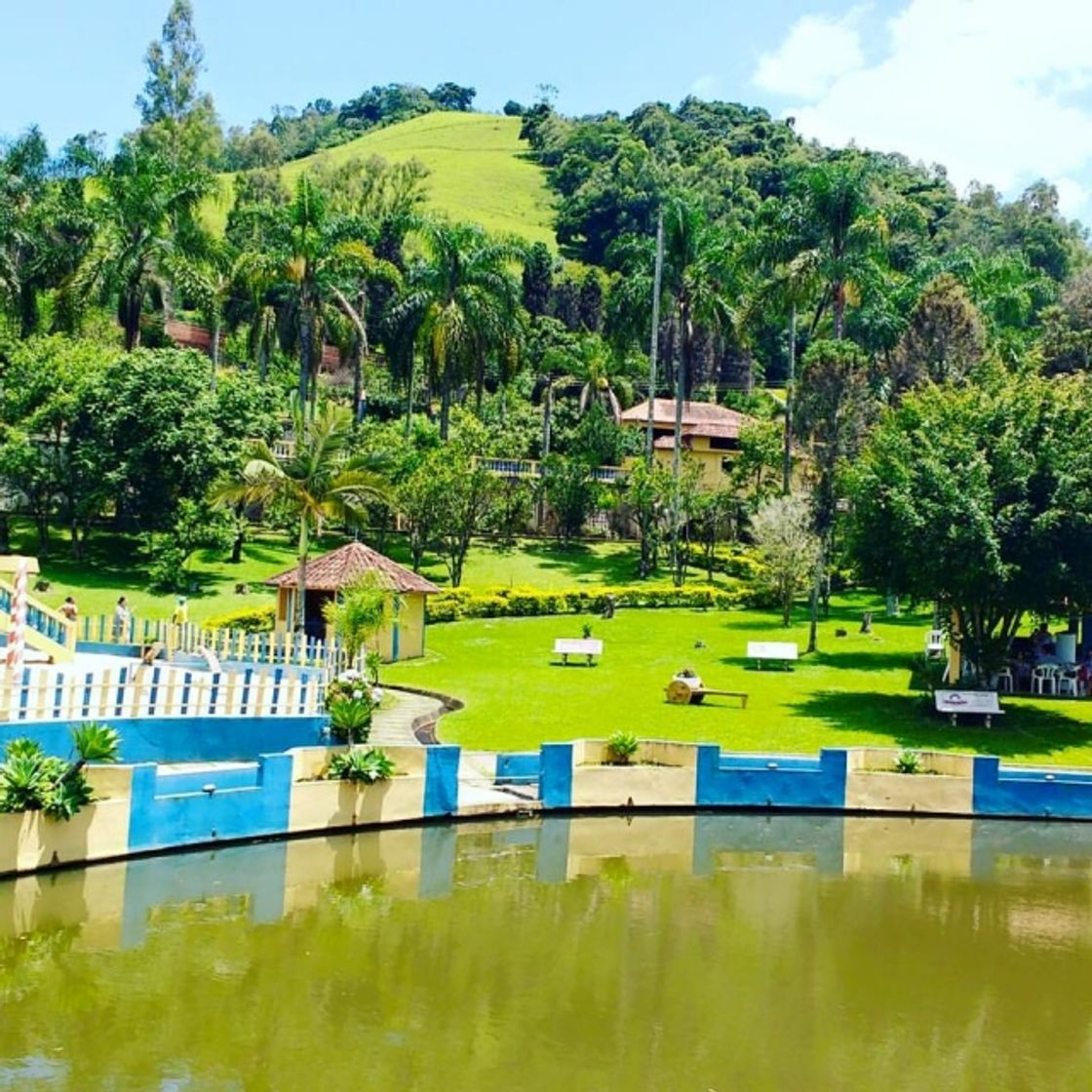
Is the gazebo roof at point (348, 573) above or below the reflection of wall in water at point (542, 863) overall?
above

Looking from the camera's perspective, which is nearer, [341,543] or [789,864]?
[789,864]

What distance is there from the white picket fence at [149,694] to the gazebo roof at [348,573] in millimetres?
9645

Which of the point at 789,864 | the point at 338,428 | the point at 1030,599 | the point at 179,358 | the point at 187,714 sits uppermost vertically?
the point at 179,358

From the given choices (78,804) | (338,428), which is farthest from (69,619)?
(78,804)

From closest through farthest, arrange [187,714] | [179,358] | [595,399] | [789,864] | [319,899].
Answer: [319,899]
[789,864]
[187,714]
[179,358]
[595,399]

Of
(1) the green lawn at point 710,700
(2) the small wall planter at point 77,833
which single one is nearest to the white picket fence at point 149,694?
(2) the small wall planter at point 77,833

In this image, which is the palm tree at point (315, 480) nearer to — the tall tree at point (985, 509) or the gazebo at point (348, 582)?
the gazebo at point (348, 582)

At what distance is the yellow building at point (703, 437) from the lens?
64.0m

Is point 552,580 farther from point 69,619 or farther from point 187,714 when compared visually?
point 187,714

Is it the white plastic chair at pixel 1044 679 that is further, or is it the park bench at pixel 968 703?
the white plastic chair at pixel 1044 679

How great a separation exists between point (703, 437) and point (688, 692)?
34.9 m

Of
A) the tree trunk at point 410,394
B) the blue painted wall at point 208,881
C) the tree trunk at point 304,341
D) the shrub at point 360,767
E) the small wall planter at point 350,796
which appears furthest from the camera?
the tree trunk at point 410,394

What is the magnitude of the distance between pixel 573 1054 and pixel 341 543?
42.6 meters

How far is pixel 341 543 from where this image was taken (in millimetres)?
54531
